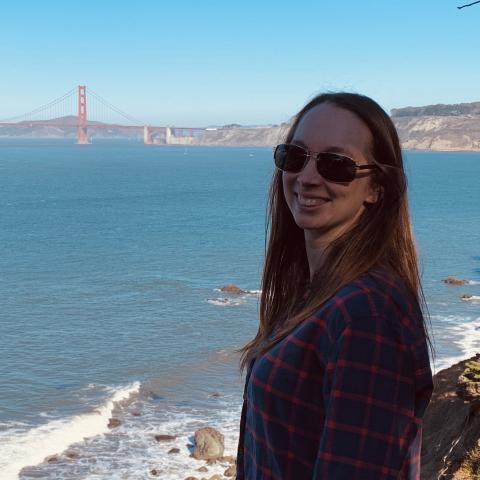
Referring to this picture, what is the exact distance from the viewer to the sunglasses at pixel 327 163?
1.68 meters

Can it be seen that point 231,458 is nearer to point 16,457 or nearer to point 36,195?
point 16,457

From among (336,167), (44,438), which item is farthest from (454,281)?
(336,167)

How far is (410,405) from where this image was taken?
1.40m

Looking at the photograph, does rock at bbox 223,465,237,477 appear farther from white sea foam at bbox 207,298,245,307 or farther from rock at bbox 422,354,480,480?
white sea foam at bbox 207,298,245,307

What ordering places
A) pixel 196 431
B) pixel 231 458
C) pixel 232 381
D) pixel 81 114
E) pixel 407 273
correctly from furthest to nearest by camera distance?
pixel 81 114 < pixel 232 381 < pixel 196 431 < pixel 231 458 < pixel 407 273

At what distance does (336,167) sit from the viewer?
1686 millimetres

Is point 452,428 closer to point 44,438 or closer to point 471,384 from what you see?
point 471,384

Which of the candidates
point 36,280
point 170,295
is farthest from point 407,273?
point 36,280

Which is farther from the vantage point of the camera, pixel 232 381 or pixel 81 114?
pixel 81 114

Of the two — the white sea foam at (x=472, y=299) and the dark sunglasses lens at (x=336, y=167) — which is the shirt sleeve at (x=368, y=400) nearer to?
the dark sunglasses lens at (x=336, y=167)


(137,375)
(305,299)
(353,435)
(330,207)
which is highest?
(330,207)

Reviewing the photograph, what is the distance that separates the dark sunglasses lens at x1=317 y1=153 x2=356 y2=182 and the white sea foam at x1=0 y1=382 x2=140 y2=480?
1417cm

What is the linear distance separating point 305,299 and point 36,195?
83522 mm

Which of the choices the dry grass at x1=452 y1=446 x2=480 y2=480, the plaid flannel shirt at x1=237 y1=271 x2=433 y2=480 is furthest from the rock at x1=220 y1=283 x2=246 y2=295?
the plaid flannel shirt at x1=237 y1=271 x2=433 y2=480
